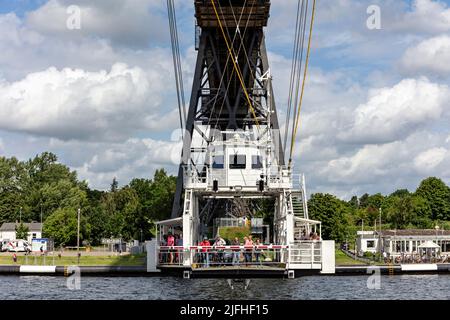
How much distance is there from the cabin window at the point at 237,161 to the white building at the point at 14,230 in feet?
308

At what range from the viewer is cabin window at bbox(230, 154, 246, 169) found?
131 ft

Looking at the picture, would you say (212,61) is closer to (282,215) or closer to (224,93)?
(224,93)

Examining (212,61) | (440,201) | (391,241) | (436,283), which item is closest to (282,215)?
(436,283)

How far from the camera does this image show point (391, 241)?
8944 cm

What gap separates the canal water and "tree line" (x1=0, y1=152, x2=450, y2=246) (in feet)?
74.4

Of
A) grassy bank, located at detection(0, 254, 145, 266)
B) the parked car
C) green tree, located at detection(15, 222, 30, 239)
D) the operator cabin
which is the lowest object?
grassy bank, located at detection(0, 254, 145, 266)

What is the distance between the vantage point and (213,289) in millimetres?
40844

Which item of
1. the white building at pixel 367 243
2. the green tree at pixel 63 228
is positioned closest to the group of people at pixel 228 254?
the white building at pixel 367 243

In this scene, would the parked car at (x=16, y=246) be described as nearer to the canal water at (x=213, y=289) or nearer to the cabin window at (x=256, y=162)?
the canal water at (x=213, y=289)

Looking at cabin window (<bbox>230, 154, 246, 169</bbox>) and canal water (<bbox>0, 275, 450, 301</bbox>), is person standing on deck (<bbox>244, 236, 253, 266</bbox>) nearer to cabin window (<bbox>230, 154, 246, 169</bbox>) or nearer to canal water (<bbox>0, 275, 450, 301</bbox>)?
canal water (<bbox>0, 275, 450, 301</bbox>)

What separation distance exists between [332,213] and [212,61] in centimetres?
4388

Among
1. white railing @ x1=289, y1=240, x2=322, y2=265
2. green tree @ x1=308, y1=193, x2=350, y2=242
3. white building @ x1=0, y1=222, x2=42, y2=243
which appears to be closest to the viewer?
white railing @ x1=289, y1=240, x2=322, y2=265

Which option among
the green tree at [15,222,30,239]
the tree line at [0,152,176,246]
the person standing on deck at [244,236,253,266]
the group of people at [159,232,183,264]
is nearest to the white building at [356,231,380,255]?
the tree line at [0,152,176,246]

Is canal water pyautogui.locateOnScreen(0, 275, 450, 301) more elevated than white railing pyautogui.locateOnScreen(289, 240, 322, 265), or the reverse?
white railing pyautogui.locateOnScreen(289, 240, 322, 265)
